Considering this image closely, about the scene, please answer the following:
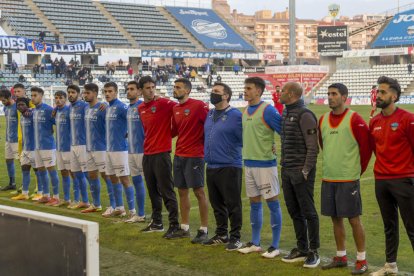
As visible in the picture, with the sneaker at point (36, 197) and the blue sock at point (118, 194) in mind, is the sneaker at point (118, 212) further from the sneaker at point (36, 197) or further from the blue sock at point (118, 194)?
the sneaker at point (36, 197)

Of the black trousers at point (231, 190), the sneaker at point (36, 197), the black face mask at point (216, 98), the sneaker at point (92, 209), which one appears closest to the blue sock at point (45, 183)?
the sneaker at point (36, 197)

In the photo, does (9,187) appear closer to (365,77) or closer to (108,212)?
(108,212)

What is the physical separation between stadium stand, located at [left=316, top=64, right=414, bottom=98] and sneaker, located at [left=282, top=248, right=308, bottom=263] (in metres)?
45.5

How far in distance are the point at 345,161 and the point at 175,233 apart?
265cm

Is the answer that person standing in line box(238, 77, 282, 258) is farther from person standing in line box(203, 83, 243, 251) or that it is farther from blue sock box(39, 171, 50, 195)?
blue sock box(39, 171, 50, 195)

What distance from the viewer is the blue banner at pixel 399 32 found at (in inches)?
2441

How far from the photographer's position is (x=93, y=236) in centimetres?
352

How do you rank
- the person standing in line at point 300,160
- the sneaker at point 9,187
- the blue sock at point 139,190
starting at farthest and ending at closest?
the sneaker at point 9,187
the blue sock at point 139,190
the person standing in line at point 300,160

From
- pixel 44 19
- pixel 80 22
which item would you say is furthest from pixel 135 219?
pixel 80 22

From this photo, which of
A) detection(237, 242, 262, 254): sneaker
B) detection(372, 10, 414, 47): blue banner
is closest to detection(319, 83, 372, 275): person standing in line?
detection(237, 242, 262, 254): sneaker

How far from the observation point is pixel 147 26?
6006 centimetres

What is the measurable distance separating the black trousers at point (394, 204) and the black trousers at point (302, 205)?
73 cm

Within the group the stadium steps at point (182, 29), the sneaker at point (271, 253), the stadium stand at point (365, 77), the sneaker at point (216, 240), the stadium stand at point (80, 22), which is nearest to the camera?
the sneaker at point (271, 253)

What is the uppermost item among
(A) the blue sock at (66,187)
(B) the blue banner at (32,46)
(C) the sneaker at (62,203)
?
(B) the blue banner at (32,46)
